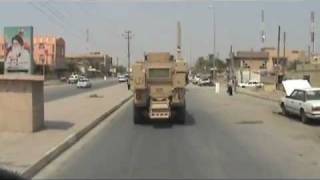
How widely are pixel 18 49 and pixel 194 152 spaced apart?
17.6 meters

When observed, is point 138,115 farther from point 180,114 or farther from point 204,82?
point 204,82

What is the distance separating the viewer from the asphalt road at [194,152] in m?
12.4

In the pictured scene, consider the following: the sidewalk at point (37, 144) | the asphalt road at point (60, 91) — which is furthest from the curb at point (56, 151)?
the asphalt road at point (60, 91)

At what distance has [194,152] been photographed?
625 inches

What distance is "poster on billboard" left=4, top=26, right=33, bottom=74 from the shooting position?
3055 centimetres

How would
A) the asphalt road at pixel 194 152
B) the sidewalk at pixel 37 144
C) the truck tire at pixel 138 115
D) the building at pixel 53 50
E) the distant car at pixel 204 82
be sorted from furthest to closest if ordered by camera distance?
the building at pixel 53 50 → the distant car at pixel 204 82 → the truck tire at pixel 138 115 → the sidewalk at pixel 37 144 → the asphalt road at pixel 194 152

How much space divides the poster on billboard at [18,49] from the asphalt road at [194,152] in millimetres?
7188

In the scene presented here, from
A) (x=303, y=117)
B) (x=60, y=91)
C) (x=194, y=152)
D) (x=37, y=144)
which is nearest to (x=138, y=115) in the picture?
(x=303, y=117)

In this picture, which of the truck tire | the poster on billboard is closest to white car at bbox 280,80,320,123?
the truck tire

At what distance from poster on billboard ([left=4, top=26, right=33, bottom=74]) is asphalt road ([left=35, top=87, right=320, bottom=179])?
719 cm

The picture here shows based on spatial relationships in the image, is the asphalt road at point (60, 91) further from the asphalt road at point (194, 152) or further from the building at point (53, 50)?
the building at point (53, 50)

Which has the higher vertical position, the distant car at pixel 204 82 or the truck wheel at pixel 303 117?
the truck wheel at pixel 303 117

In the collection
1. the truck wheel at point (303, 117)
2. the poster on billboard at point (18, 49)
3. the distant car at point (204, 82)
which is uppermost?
the poster on billboard at point (18, 49)

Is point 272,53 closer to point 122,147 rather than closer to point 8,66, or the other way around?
point 8,66
